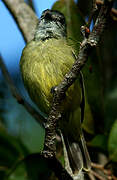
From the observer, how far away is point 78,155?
301 centimetres

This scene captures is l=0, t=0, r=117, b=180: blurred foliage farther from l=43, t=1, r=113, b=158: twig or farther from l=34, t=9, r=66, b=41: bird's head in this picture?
l=43, t=1, r=113, b=158: twig

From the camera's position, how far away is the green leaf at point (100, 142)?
2746 mm

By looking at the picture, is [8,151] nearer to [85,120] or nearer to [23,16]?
[85,120]

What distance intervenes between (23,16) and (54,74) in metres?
0.99

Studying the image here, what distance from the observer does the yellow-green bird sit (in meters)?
2.63

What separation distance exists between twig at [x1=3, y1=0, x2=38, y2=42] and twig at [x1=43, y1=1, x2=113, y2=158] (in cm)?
133

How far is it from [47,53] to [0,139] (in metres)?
0.88

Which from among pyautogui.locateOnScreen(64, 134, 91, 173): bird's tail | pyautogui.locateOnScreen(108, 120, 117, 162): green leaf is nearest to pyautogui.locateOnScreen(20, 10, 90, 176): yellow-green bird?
pyautogui.locateOnScreen(64, 134, 91, 173): bird's tail

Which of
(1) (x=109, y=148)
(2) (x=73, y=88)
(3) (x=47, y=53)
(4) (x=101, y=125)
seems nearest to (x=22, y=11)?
(3) (x=47, y=53)

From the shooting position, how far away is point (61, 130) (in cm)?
310

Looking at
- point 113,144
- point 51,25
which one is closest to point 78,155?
point 113,144

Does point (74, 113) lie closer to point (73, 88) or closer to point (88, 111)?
point (88, 111)

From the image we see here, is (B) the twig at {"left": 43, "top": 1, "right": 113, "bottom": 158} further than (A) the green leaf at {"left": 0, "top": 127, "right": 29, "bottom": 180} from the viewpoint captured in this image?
No

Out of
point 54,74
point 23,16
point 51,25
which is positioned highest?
point 23,16
